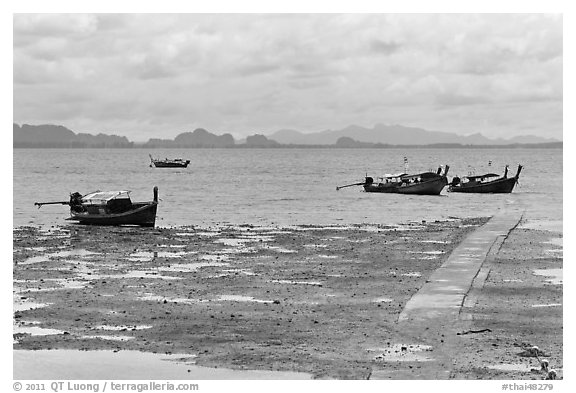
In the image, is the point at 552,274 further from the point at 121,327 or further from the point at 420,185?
the point at 420,185

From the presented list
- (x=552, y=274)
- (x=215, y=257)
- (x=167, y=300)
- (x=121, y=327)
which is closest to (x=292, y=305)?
(x=167, y=300)

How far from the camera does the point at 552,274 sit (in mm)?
24406

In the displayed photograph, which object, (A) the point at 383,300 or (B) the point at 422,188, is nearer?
(A) the point at 383,300

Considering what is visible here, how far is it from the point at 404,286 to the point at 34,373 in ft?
35.0

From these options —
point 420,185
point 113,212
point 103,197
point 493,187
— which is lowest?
point 493,187

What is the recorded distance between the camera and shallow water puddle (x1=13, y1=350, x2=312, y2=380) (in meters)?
14.5

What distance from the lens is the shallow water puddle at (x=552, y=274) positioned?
23180mm

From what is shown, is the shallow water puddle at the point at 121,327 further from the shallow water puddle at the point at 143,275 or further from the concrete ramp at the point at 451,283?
the shallow water puddle at the point at 143,275

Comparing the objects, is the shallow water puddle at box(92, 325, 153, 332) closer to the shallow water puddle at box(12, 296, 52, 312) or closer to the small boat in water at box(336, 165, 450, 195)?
the shallow water puddle at box(12, 296, 52, 312)

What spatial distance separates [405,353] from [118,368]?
16.4 ft
